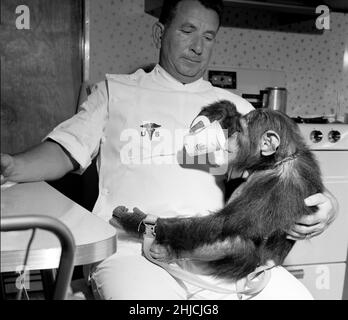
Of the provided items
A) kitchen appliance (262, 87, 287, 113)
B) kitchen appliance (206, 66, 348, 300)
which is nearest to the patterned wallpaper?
kitchen appliance (262, 87, 287, 113)

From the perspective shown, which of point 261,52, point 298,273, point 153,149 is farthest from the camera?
point 261,52

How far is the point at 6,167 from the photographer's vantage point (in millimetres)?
958

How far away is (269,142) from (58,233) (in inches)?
24.9

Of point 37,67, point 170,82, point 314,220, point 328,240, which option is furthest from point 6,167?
point 328,240

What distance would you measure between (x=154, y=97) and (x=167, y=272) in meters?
0.51

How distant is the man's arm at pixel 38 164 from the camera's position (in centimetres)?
97

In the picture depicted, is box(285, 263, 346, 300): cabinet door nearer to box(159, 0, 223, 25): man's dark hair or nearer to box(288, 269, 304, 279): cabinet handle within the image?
box(288, 269, 304, 279): cabinet handle

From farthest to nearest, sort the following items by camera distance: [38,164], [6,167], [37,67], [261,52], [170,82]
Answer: [261,52] → [37,67] → [170,82] → [38,164] → [6,167]

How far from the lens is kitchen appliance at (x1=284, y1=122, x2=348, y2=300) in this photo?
1.94 metres

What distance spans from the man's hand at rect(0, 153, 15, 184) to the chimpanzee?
30 centimetres

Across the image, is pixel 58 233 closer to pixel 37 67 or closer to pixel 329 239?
pixel 329 239

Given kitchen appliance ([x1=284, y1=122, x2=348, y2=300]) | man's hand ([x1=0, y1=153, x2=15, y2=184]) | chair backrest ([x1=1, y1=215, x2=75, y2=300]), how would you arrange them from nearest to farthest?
chair backrest ([x1=1, y1=215, x2=75, y2=300]) → man's hand ([x1=0, y1=153, x2=15, y2=184]) → kitchen appliance ([x1=284, y1=122, x2=348, y2=300])

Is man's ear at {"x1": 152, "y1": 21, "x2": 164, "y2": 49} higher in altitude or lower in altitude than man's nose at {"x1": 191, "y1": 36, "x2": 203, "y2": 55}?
higher

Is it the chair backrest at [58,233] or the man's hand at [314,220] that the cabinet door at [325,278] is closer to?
the man's hand at [314,220]
